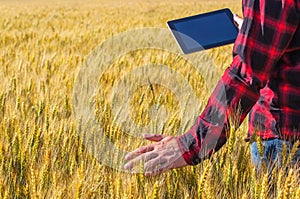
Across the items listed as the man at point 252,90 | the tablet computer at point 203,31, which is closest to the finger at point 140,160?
the man at point 252,90

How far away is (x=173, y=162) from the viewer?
133 cm

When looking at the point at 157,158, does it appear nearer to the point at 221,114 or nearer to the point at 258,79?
the point at 221,114

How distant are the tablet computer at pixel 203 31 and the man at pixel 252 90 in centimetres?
28

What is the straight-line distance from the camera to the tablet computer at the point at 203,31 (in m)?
1.68

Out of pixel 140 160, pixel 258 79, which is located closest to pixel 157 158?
pixel 140 160

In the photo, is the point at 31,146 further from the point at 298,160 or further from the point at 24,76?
the point at 24,76

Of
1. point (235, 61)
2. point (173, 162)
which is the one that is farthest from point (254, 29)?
point (173, 162)

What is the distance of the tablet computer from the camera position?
66.2 inches

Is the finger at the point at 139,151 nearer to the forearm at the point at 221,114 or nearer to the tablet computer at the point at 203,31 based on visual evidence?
the forearm at the point at 221,114

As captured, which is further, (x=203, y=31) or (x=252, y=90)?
(x=203, y=31)

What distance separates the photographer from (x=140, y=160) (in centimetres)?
131

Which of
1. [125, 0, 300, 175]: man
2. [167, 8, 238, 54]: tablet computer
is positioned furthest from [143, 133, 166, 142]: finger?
[167, 8, 238, 54]: tablet computer

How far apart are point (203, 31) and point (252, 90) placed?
456mm

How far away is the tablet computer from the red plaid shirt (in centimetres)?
28
